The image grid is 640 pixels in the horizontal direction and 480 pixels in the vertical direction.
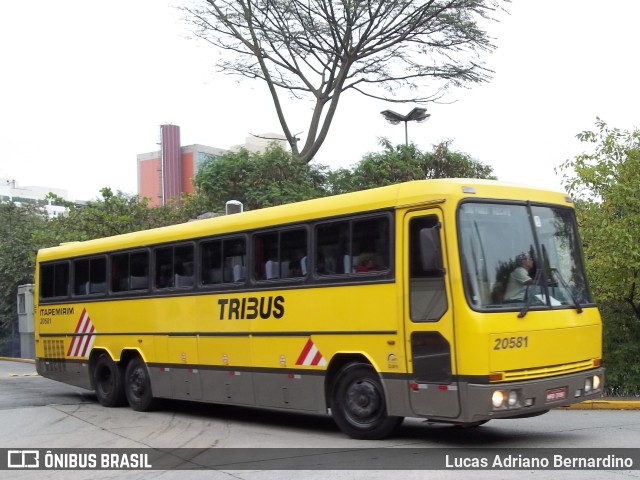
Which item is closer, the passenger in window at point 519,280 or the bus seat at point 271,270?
the passenger in window at point 519,280

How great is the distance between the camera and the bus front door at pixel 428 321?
9.02 metres

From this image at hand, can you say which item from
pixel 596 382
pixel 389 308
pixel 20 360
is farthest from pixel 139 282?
pixel 20 360

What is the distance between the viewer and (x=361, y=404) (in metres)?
10.1

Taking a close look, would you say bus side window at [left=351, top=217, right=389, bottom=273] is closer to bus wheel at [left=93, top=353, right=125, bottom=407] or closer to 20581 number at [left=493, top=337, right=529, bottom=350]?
20581 number at [left=493, top=337, right=529, bottom=350]

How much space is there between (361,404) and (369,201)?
245cm

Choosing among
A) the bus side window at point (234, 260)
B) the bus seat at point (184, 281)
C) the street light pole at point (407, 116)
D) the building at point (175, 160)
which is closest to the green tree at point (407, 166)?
the street light pole at point (407, 116)

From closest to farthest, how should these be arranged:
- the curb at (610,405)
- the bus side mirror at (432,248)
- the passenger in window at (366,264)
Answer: the bus side mirror at (432,248) → the passenger in window at (366,264) → the curb at (610,405)

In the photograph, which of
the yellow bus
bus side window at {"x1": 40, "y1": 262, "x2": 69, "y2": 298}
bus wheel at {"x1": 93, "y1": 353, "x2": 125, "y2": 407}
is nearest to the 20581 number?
the yellow bus

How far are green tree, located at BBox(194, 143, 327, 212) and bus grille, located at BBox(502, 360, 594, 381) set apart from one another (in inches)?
658

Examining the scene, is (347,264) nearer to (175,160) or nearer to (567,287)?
(567,287)

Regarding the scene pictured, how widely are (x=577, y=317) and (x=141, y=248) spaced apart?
7.78 m

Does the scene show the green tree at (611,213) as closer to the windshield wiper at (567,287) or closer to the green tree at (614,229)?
the green tree at (614,229)

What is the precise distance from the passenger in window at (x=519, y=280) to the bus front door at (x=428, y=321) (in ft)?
2.35

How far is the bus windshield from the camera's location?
9094mm
